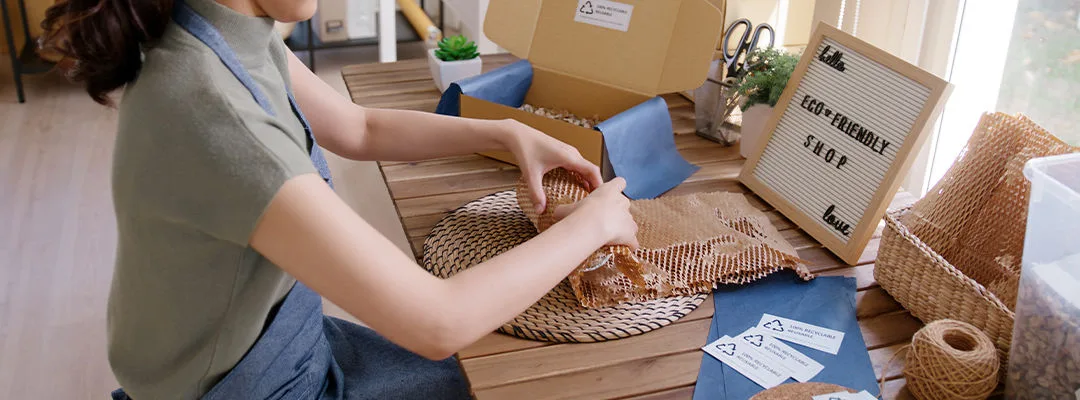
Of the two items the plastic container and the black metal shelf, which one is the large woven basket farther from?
the black metal shelf

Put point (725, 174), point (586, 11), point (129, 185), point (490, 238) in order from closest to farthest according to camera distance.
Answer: point (129, 185) < point (490, 238) < point (725, 174) < point (586, 11)

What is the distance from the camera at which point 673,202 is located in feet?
4.76

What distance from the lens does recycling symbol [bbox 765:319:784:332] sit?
3.83 feet

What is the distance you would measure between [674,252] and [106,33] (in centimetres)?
78

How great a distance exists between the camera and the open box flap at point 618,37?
64.1 inches

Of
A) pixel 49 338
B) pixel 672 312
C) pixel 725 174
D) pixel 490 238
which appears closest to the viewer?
pixel 672 312

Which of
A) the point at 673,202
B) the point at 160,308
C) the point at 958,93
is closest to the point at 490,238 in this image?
the point at 673,202

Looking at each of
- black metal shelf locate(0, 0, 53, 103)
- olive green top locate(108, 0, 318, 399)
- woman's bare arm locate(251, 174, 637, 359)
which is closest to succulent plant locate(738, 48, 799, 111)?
woman's bare arm locate(251, 174, 637, 359)

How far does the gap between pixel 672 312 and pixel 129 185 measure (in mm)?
670

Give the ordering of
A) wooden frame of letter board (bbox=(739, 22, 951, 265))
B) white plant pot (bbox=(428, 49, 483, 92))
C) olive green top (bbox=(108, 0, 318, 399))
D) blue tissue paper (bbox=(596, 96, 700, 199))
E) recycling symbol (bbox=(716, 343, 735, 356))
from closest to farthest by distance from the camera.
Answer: olive green top (bbox=(108, 0, 318, 399)) < recycling symbol (bbox=(716, 343, 735, 356)) < wooden frame of letter board (bbox=(739, 22, 951, 265)) < blue tissue paper (bbox=(596, 96, 700, 199)) < white plant pot (bbox=(428, 49, 483, 92))

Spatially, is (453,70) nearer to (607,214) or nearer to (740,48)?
(740,48)

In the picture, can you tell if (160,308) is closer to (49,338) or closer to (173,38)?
(173,38)

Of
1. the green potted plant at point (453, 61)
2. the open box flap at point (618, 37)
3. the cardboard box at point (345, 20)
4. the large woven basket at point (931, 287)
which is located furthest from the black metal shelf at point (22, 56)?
the large woven basket at point (931, 287)

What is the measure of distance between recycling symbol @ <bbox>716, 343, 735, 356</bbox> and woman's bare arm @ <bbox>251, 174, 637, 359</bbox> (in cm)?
23
